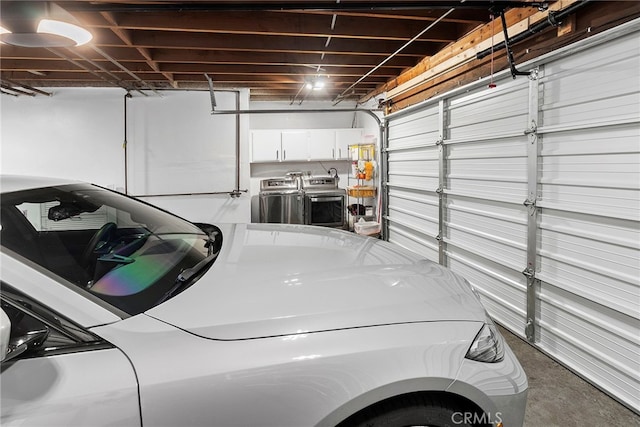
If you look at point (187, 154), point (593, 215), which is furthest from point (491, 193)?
point (187, 154)

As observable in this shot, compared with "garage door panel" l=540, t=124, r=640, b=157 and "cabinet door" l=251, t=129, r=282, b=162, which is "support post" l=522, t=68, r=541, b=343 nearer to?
"garage door panel" l=540, t=124, r=640, b=157

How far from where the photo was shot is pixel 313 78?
5914mm

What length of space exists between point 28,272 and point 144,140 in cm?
566

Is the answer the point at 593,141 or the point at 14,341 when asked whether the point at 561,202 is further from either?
the point at 14,341

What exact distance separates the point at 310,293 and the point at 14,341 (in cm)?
86

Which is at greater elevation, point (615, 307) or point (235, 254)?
point (235, 254)

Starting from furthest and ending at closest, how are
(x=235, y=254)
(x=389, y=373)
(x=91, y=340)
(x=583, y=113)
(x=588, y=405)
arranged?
(x=583, y=113) < (x=588, y=405) < (x=235, y=254) < (x=389, y=373) < (x=91, y=340)

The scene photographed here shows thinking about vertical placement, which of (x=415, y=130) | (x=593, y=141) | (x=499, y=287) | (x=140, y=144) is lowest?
(x=499, y=287)

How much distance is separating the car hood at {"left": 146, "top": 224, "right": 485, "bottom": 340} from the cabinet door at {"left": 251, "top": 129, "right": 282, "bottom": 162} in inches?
238

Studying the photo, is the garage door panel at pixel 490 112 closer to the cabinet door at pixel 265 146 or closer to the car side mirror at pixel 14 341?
the car side mirror at pixel 14 341

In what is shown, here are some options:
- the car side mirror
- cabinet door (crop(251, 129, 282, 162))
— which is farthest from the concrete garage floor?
cabinet door (crop(251, 129, 282, 162))

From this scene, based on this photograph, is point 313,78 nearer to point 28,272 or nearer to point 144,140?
point 144,140

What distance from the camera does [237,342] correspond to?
1.07 m

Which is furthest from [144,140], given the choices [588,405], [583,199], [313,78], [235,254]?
[588,405]
